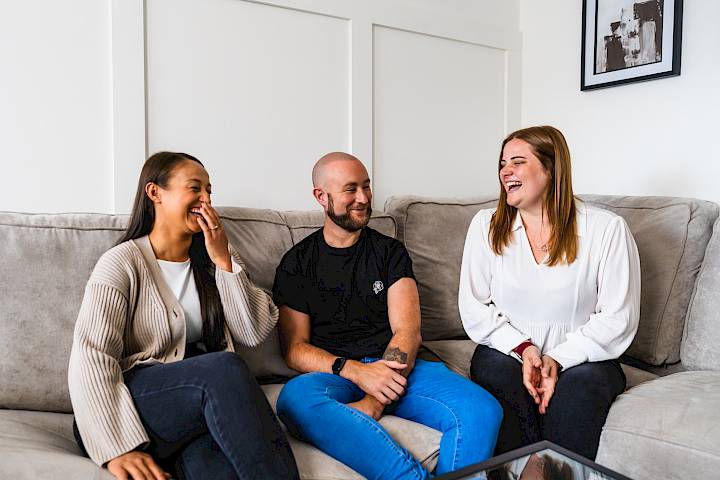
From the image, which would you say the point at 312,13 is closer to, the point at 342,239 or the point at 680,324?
the point at 342,239

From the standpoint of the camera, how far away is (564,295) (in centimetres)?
187

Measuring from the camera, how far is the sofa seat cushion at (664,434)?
1430 millimetres

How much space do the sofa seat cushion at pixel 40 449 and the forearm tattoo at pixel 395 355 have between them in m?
0.81

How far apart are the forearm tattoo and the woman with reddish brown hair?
0.85 feet

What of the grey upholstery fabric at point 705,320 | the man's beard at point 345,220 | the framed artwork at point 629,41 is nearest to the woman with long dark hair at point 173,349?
the man's beard at point 345,220

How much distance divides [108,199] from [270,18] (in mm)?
938

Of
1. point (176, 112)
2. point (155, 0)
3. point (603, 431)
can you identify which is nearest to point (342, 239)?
point (176, 112)

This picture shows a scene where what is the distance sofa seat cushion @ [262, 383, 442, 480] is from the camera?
1.42 metres

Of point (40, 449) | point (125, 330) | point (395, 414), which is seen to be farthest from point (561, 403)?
point (40, 449)

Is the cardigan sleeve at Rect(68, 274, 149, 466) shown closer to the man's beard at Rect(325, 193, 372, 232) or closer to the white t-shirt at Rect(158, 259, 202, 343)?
the white t-shirt at Rect(158, 259, 202, 343)

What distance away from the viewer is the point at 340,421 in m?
1.53

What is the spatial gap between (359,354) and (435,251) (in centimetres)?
61

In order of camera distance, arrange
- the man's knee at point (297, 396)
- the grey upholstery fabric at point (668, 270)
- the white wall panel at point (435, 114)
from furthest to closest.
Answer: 1. the white wall panel at point (435, 114)
2. the grey upholstery fabric at point (668, 270)
3. the man's knee at point (297, 396)

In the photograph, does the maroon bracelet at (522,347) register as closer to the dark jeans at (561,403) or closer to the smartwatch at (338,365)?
the dark jeans at (561,403)
